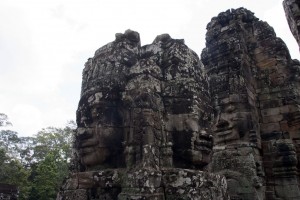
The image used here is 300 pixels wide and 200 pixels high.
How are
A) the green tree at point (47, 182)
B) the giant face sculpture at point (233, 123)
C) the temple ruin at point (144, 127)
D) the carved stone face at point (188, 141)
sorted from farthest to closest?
1. the green tree at point (47, 182)
2. the giant face sculpture at point (233, 123)
3. the carved stone face at point (188, 141)
4. the temple ruin at point (144, 127)

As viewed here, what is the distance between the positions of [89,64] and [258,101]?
6924 mm

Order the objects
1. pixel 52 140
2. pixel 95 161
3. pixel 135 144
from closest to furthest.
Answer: pixel 135 144, pixel 95 161, pixel 52 140

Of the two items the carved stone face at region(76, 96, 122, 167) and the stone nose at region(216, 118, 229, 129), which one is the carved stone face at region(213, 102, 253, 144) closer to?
the stone nose at region(216, 118, 229, 129)

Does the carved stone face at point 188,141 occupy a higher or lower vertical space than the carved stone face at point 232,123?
lower

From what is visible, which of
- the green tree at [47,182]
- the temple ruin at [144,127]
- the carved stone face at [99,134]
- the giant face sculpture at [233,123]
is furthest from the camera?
the green tree at [47,182]

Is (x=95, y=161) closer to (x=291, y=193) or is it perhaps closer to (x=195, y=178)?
(x=195, y=178)

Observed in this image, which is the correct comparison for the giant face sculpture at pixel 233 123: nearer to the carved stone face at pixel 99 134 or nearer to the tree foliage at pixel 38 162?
the carved stone face at pixel 99 134

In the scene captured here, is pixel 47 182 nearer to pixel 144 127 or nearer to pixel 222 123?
pixel 222 123

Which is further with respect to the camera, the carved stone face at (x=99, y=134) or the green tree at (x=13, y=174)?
the green tree at (x=13, y=174)

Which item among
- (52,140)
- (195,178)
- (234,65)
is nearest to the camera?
(195,178)

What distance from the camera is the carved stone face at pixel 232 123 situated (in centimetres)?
866

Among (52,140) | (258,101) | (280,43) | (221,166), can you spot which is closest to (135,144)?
(221,166)

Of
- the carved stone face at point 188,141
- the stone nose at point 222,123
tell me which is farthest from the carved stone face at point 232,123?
the carved stone face at point 188,141

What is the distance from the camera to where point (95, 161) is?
12.3 ft
